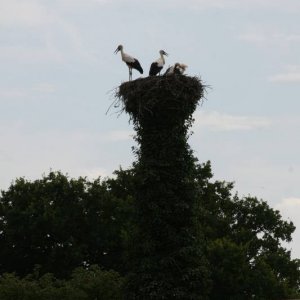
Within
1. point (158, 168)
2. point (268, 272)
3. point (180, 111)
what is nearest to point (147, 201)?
point (158, 168)

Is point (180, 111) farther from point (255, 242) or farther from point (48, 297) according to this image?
point (255, 242)

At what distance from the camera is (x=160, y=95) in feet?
111

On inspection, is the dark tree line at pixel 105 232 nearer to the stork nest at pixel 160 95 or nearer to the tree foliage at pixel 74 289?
the tree foliage at pixel 74 289

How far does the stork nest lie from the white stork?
33cm

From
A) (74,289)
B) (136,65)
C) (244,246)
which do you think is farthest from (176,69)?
(244,246)

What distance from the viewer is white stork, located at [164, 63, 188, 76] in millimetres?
34250

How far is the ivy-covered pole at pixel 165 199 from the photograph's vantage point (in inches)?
1328

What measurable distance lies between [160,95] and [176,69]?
63.3 inches

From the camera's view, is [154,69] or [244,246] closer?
[154,69]

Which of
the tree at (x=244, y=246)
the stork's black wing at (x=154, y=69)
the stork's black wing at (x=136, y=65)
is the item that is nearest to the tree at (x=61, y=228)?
the tree at (x=244, y=246)

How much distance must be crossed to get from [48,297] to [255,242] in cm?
1720

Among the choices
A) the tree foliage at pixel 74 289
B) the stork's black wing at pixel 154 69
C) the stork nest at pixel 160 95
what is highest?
the stork's black wing at pixel 154 69

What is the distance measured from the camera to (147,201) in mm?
34094

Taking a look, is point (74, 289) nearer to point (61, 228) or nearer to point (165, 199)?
point (61, 228)
